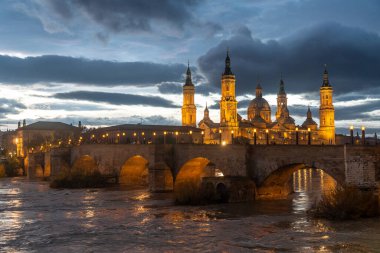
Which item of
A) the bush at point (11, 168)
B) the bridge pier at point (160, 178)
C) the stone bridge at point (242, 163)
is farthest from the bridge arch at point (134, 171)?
the bush at point (11, 168)

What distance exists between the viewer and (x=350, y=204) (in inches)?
1088

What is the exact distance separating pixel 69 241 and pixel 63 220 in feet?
22.0

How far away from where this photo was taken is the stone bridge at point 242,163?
2895 cm

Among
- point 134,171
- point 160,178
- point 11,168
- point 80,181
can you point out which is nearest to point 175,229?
point 160,178

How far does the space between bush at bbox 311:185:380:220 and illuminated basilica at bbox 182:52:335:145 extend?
289 ft

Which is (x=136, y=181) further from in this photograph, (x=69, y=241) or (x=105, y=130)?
(x=105, y=130)

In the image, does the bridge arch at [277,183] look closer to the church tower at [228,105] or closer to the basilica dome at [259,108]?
the church tower at [228,105]

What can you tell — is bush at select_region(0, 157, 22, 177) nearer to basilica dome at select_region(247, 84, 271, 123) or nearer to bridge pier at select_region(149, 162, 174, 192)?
bridge pier at select_region(149, 162, 174, 192)

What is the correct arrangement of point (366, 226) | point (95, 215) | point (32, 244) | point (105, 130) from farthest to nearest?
1. point (105, 130)
2. point (95, 215)
3. point (366, 226)
4. point (32, 244)

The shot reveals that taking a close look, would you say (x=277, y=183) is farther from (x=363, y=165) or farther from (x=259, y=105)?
(x=259, y=105)

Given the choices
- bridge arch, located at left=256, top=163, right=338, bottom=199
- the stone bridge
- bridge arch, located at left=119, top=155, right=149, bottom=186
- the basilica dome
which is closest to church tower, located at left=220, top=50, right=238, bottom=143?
the basilica dome

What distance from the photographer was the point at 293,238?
77.4ft

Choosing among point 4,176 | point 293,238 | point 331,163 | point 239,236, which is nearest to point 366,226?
point 293,238

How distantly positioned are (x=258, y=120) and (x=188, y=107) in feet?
67.7
